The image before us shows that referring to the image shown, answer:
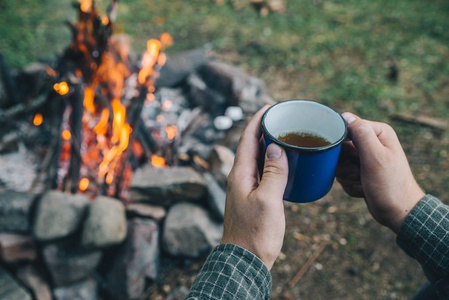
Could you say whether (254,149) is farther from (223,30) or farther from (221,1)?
(221,1)

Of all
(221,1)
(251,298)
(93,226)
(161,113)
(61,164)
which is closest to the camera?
(251,298)

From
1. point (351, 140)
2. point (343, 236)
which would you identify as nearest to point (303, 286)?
point (343, 236)

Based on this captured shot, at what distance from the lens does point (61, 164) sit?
3.15m

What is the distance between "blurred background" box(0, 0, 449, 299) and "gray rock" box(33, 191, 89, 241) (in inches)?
33.4

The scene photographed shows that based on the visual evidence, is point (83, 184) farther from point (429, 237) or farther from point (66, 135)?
point (429, 237)

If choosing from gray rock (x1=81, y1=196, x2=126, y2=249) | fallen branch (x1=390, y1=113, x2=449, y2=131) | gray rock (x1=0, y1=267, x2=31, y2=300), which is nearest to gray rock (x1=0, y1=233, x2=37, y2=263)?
gray rock (x1=0, y1=267, x2=31, y2=300)

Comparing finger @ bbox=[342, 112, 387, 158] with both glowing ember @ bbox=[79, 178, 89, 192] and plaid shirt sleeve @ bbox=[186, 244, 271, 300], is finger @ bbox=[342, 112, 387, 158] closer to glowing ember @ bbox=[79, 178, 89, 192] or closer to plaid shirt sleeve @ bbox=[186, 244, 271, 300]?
plaid shirt sleeve @ bbox=[186, 244, 271, 300]

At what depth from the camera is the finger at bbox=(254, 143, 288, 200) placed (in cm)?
142

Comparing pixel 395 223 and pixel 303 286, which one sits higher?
pixel 395 223

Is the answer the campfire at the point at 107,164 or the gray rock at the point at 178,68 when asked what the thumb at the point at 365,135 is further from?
the gray rock at the point at 178,68

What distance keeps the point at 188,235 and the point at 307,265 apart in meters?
1.09

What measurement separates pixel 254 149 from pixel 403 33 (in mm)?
5818

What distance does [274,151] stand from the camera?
144cm

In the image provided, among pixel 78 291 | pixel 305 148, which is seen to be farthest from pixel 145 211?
pixel 305 148
